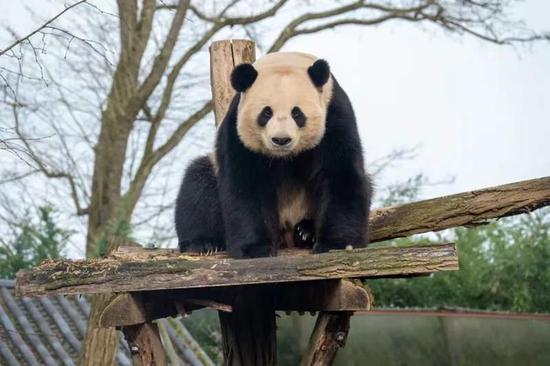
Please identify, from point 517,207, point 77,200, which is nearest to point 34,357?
point 77,200

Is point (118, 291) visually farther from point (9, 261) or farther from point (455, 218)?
point (9, 261)

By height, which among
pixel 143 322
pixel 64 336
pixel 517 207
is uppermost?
pixel 64 336

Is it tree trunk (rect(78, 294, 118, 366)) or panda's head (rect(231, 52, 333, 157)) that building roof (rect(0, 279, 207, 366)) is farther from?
panda's head (rect(231, 52, 333, 157))

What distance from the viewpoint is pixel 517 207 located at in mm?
4809

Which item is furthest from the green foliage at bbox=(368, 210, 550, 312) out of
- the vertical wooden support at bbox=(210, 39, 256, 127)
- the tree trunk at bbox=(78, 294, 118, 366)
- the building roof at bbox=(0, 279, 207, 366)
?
the vertical wooden support at bbox=(210, 39, 256, 127)

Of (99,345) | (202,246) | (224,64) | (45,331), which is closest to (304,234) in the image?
(202,246)

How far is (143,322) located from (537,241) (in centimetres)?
612

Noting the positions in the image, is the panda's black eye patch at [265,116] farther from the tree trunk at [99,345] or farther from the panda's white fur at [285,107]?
the tree trunk at [99,345]

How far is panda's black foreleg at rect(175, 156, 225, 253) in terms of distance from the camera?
523 centimetres

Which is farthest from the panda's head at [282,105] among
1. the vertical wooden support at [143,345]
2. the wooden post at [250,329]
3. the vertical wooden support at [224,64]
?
the vertical wooden support at [224,64]

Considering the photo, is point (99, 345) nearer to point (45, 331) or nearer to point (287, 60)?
→ point (45, 331)

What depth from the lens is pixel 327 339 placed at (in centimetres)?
439

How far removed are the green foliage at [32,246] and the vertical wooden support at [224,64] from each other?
5.71 metres

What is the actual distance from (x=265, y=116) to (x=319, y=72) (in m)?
0.37
